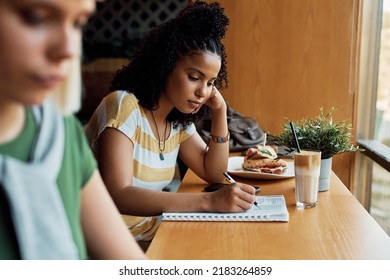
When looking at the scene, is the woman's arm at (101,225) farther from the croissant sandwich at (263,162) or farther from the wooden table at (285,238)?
the croissant sandwich at (263,162)

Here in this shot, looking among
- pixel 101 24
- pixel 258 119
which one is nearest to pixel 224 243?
pixel 258 119

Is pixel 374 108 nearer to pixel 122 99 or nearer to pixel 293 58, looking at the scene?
pixel 293 58

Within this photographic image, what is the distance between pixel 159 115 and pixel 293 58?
1104 mm

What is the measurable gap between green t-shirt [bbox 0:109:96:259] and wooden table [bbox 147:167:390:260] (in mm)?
356

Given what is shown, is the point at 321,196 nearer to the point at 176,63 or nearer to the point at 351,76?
the point at 176,63

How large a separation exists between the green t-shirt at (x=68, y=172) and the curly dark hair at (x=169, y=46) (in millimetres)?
780

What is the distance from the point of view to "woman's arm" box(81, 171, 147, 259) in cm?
58

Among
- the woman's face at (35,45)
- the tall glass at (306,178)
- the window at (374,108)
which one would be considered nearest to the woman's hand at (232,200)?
the tall glass at (306,178)

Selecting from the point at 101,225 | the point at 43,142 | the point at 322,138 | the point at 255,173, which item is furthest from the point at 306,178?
the point at 43,142

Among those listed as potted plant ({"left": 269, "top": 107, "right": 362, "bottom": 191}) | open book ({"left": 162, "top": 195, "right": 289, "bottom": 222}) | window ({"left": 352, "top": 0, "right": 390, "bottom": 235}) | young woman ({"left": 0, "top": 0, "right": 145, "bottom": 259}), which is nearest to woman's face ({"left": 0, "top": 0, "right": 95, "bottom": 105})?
young woman ({"left": 0, "top": 0, "right": 145, "bottom": 259})

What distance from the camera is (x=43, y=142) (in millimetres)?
502

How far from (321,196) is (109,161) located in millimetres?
514

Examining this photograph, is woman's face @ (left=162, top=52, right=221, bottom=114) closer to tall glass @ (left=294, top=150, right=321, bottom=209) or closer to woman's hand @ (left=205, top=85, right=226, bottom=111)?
woman's hand @ (left=205, top=85, right=226, bottom=111)
